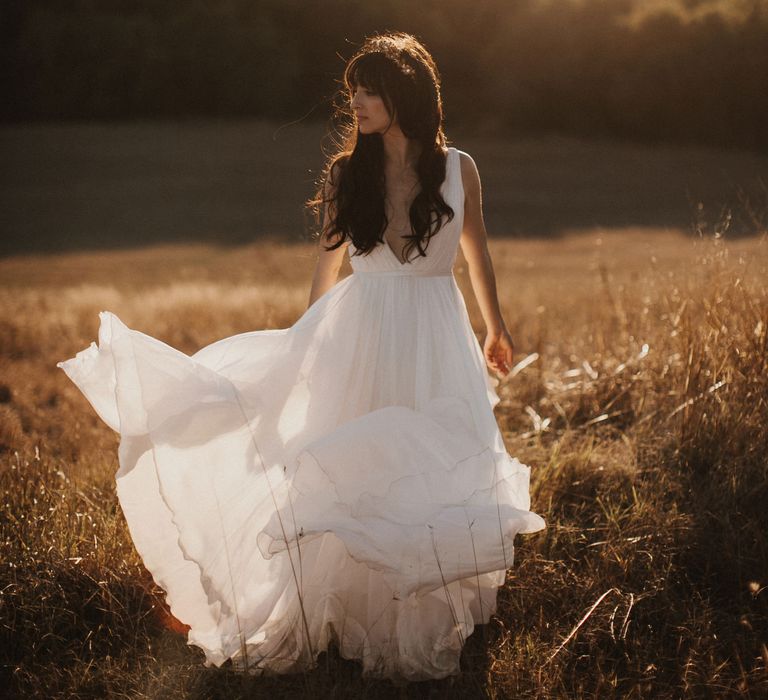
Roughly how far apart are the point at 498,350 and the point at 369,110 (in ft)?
2.68

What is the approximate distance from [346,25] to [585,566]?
20.8m

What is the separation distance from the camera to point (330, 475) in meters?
1.86

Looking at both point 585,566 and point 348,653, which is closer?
point 348,653

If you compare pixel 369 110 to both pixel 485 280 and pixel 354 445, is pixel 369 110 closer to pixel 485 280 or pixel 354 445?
pixel 485 280

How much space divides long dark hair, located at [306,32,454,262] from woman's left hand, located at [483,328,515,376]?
1.39ft

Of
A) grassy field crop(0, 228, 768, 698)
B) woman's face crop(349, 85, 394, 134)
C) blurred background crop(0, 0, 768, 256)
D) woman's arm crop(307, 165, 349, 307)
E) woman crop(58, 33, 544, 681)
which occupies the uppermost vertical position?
blurred background crop(0, 0, 768, 256)

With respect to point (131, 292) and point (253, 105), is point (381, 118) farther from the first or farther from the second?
point (253, 105)

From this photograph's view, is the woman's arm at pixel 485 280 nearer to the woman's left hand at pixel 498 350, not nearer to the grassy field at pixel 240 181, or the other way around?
the woman's left hand at pixel 498 350

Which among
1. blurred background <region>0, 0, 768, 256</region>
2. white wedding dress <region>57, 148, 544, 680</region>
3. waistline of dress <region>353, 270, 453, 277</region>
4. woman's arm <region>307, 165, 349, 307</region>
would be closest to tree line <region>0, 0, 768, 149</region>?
blurred background <region>0, 0, 768, 256</region>

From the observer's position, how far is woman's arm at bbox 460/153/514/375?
238 cm

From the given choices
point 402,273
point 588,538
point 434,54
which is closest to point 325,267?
point 402,273

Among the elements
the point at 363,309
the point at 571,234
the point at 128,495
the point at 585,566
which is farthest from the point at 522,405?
the point at 571,234

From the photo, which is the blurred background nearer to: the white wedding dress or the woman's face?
the woman's face

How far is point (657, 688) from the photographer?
2.03m
